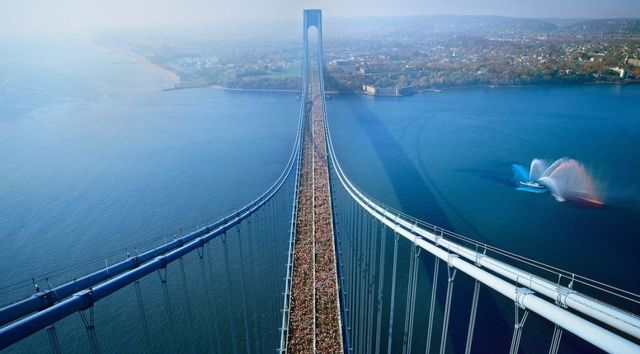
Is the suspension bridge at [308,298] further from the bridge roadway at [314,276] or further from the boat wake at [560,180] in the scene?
the boat wake at [560,180]

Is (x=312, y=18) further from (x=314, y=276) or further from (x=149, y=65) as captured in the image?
(x=314, y=276)

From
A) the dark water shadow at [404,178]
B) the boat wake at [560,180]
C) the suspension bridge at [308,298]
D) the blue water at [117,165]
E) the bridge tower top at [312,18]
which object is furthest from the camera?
the bridge tower top at [312,18]

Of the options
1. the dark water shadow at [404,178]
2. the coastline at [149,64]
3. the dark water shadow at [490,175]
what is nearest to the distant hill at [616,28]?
the dark water shadow at [404,178]

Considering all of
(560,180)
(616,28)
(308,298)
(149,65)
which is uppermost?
(616,28)

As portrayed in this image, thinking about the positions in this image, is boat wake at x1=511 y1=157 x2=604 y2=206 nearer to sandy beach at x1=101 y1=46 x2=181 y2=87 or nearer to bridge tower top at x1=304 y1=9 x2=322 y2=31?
bridge tower top at x1=304 y1=9 x2=322 y2=31

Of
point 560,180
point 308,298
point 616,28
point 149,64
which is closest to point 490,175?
point 560,180

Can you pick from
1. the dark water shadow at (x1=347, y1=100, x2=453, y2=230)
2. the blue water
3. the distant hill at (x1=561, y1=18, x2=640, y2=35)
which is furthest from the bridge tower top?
the distant hill at (x1=561, y1=18, x2=640, y2=35)

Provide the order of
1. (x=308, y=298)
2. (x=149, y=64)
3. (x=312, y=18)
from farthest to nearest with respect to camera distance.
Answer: (x=149, y=64) < (x=312, y=18) < (x=308, y=298)

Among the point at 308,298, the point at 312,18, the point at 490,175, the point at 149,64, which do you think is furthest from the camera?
the point at 149,64

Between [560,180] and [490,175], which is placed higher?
[490,175]
